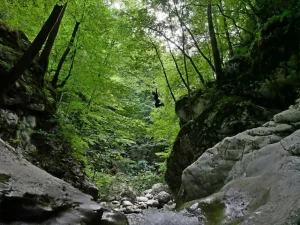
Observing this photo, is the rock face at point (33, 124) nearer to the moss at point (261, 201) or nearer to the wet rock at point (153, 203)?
the wet rock at point (153, 203)

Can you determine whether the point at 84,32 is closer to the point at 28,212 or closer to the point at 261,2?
the point at 261,2

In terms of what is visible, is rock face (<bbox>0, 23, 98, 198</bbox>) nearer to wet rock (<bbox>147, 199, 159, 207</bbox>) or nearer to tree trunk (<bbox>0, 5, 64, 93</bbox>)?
tree trunk (<bbox>0, 5, 64, 93</bbox>)

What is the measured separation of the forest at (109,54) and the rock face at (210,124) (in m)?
0.57

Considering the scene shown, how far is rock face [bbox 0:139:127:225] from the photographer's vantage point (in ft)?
11.8

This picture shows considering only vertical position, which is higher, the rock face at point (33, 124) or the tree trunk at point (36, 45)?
the tree trunk at point (36, 45)

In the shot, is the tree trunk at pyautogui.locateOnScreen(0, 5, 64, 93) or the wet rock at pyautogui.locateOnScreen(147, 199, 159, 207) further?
the wet rock at pyautogui.locateOnScreen(147, 199, 159, 207)

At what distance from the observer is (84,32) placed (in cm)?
1098

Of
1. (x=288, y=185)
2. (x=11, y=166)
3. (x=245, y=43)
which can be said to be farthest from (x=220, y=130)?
(x=11, y=166)

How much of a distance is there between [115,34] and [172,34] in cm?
279

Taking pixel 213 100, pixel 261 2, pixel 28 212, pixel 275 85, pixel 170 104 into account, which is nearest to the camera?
pixel 28 212

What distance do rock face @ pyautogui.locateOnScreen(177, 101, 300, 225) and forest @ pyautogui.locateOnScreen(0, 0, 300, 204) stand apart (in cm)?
339

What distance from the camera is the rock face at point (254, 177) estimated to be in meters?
4.13

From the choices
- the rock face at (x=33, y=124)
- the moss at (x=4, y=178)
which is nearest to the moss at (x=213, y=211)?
the moss at (x=4, y=178)

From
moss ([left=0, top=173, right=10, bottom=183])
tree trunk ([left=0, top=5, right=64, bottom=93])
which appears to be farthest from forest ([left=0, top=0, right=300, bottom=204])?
moss ([left=0, top=173, right=10, bottom=183])
